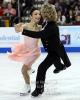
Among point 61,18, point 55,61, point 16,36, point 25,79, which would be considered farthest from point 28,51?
point 61,18

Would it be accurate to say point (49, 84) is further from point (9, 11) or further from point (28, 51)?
point (9, 11)

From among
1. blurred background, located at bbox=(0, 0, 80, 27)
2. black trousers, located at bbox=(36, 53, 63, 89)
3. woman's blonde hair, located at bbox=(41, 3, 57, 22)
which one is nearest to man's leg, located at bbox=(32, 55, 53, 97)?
black trousers, located at bbox=(36, 53, 63, 89)

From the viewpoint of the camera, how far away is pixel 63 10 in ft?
45.2

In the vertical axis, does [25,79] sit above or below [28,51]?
below

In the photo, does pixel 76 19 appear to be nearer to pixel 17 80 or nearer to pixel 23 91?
pixel 17 80

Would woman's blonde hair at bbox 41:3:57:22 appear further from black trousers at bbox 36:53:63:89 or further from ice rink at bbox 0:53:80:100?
ice rink at bbox 0:53:80:100

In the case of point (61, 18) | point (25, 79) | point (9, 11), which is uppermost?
point (25, 79)

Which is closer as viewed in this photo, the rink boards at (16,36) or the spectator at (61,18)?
the rink boards at (16,36)

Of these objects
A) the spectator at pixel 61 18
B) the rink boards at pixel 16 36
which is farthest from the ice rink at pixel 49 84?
the spectator at pixel 61 18

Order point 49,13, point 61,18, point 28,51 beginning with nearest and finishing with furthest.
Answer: point 49,13 → point 28,51 → point 61,18

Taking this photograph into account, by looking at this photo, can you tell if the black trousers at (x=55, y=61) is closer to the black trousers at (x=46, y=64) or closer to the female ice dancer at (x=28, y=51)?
the black trousers at (x=46, y=64)

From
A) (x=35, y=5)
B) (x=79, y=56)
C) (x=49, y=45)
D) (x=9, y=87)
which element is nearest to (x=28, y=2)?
(x=35, y=5)

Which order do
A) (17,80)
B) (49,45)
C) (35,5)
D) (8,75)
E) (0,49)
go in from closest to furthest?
(49,45) < (17,80) < (8,75) < (0,49) < (35,5)

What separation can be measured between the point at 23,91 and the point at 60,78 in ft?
5.26
